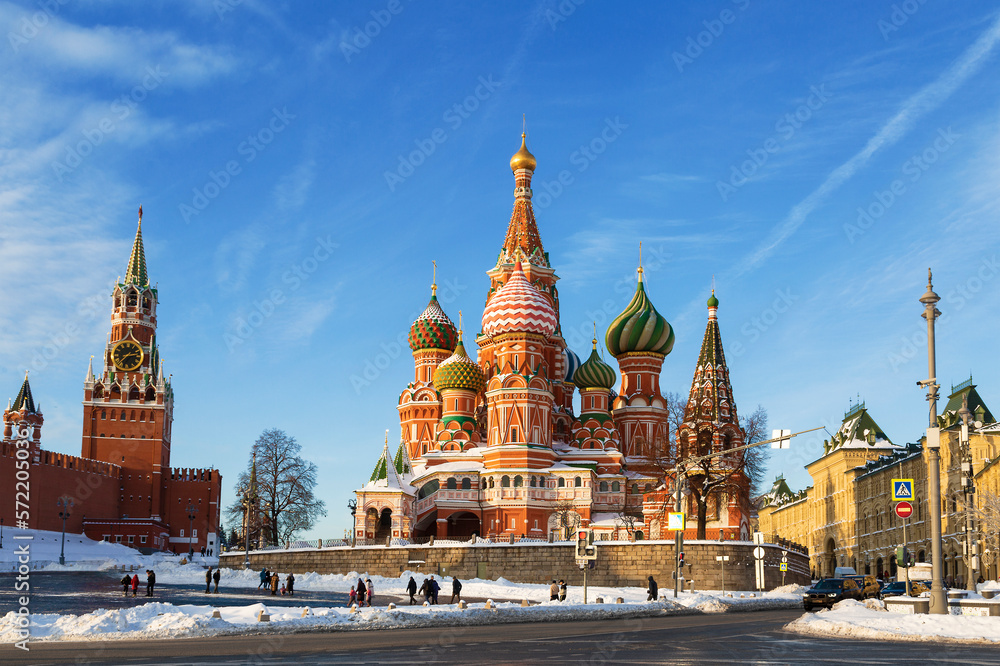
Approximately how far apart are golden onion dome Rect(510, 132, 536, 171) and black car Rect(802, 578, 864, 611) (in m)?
51.1

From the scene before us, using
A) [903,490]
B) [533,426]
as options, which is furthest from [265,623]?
[533,426]

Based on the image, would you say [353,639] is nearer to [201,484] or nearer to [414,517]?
[414,517]

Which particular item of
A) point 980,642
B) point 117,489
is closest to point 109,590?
point 980,642

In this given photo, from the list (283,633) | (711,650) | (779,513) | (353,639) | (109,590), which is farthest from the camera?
(779,513)

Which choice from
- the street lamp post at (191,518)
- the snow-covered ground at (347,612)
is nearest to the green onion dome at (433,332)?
the snow-covered ground at (347,612)

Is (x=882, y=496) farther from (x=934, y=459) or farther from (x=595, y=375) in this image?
(x=934, y=459)

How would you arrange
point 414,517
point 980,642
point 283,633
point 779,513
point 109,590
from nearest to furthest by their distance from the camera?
point 980,642
point 283,633
point 109,590
point 414,517
point 779,513

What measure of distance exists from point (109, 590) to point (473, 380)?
1334 inches

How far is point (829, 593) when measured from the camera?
34062mm

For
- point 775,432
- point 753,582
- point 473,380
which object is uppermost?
point 473,380

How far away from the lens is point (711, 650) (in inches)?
758

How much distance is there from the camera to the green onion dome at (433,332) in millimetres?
79812

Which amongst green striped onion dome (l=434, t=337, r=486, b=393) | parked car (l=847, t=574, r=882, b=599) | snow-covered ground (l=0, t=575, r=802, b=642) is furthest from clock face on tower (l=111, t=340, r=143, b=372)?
parked car (l=847, t=574, r=882, b=599)

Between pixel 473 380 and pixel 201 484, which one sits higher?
pixel 473 380
